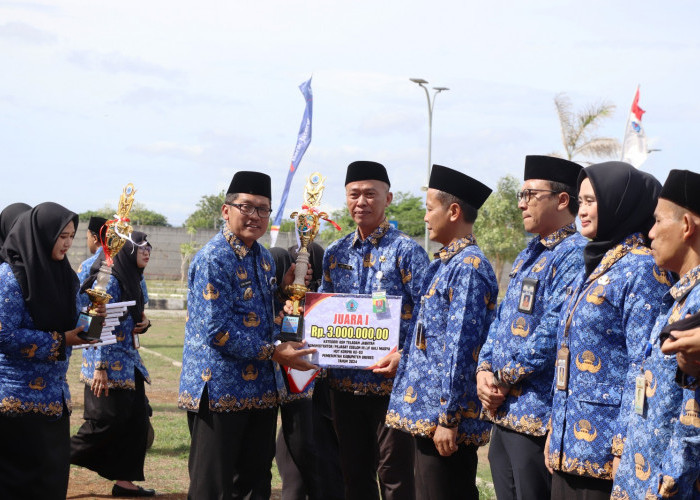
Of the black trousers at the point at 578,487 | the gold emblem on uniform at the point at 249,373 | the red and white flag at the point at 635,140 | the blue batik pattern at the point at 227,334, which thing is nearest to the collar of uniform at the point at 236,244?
the blue batik pattern at the point at 227,334

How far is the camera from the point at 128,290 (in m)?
7.88

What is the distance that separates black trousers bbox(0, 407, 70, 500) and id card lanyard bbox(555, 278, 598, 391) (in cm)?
340

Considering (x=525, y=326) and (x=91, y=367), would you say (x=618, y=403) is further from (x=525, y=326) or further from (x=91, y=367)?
(x=91, y=367)

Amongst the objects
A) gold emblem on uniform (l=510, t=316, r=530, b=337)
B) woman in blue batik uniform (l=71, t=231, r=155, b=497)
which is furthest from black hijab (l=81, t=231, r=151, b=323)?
gold emblem on uniform (l=510, t=316, r=530, b=337)

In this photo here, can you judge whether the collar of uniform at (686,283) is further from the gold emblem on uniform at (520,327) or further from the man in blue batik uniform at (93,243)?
the man in blue batik uniform at (93,243)

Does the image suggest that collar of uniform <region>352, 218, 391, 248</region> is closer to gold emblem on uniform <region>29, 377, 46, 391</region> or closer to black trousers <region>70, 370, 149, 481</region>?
gold emblem on uniform <region>29, 377, 46, 391</region>

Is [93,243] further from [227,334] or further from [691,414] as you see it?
[691,414]

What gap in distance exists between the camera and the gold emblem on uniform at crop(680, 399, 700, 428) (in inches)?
116

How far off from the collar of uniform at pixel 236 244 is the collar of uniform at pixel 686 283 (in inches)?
122

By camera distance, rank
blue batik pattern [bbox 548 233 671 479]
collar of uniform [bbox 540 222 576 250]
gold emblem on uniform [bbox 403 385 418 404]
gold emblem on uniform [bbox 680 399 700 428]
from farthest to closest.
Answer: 1. gold emblem on uniform [bbox 403 385 418 404]
2. collar of uniform [bbox 540 222 576 250]
3. blue batik pattern [bbox 548 233 671 479]
4. gold emblem on uniform [bbox 680 399 700 428]

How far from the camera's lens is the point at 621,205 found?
13.2ft

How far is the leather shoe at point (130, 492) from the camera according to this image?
757 cm

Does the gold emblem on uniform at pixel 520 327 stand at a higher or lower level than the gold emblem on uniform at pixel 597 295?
lower

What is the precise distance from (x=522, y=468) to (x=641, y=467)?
1244mm
